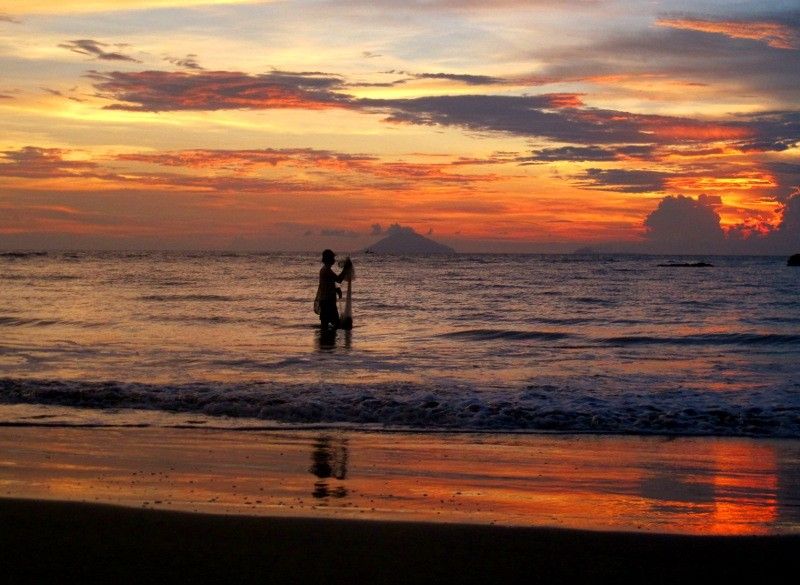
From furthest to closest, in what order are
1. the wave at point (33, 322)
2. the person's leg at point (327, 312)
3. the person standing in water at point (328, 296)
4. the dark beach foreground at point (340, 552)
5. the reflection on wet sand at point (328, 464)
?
the wave at point (33, 322)
the person's leg at point (327, 312)
the person standing in water at point (328, 296)
the reflection on wet sand at point (328, 464)
the dark beach foreground at point (340, 552)

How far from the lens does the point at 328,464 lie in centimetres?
808

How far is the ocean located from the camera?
11.2m

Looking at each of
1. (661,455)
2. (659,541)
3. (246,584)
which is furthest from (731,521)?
(246,584)

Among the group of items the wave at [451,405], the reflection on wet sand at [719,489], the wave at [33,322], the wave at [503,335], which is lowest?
the wave at [33,322]

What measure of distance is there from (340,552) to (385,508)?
1.08 metres

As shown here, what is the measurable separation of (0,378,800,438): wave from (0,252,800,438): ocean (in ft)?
0.13

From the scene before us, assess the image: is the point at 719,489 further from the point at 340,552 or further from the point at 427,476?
the point at 340,552

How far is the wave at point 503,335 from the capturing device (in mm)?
22922

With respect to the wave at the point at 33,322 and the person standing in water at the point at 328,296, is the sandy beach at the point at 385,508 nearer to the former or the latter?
the person standing in water at the point at 328,296

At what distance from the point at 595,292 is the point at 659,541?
1595 inches

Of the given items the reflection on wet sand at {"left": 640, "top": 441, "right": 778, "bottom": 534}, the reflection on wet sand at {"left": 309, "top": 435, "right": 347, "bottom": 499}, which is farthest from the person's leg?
the reflection on wet sand at {"left": 640, "top": 441, "right": 778, "bottom": 534}

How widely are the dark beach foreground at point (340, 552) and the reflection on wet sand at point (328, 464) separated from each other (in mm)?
944

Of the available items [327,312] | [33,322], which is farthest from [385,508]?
[33,322]

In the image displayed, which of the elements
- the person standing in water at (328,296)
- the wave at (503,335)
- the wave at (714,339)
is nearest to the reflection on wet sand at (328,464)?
the person standing in water at (328,296)
